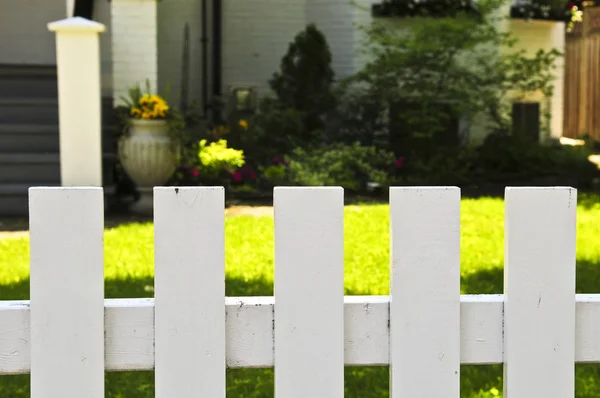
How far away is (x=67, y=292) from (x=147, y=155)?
6.35 m

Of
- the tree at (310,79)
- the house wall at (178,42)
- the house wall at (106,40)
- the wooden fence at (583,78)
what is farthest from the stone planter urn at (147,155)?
the wooden fence at (583,78)

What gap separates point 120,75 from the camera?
344 inches

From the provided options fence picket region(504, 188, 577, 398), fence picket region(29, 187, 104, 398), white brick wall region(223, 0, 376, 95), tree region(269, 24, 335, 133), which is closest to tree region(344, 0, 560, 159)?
tree region(269, 24, 335, 133)

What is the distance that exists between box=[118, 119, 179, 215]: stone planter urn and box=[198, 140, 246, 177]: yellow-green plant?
0.38 m

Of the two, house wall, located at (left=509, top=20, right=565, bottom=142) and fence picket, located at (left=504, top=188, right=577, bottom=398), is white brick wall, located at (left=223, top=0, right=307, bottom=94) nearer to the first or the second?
house wall, located at (left=509, top=20, right=565, bottom=142)

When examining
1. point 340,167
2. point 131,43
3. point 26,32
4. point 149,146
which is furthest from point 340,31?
point 149,146

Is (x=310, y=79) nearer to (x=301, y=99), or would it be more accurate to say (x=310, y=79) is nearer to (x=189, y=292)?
(x=301, y=99)

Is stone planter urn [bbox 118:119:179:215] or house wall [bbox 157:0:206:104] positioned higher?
house wall [bbox 157:0:206:104]

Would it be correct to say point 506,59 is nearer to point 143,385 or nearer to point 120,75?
point 120,75

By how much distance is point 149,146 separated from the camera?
8.07 metres

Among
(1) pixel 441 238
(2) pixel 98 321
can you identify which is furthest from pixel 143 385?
(1) pixel 441 238

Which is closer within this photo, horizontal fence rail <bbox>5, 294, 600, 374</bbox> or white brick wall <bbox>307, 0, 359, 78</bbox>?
horizontal fence rail <bbox>5, 294, 600, 374</bbox>

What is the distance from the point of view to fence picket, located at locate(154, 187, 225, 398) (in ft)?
5.90

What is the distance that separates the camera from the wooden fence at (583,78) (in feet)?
47.6
